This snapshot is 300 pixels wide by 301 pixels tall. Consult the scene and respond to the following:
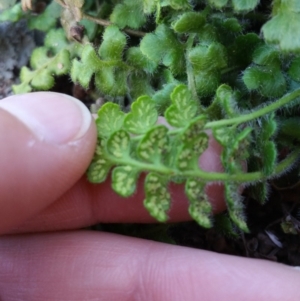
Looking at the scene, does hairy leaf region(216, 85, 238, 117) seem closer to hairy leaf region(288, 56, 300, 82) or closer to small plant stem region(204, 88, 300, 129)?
small plant stem region(204, 88, 300, 129)

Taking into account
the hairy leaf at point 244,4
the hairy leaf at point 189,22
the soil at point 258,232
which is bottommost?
the soil at point 258,232

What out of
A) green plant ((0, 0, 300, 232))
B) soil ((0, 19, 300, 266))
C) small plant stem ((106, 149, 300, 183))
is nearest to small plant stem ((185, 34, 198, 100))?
green plant ((0, 0, 300, 232))

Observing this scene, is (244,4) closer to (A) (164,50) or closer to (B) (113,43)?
(A) (164,50)

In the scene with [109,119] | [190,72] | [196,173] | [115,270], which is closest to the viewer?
[196,173]

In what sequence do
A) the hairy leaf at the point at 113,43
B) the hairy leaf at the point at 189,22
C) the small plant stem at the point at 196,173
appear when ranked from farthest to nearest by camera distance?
the hairy leaf at the point at 113,43 → the hairy leaf at the point at 189,22 → the small plant stem at the point at 196,173

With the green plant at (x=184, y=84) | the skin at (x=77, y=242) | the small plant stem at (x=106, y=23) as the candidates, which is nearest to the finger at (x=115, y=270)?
the skin at (x=77, y=242)

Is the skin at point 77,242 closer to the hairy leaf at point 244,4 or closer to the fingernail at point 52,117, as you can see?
the fingernail at point 52,117

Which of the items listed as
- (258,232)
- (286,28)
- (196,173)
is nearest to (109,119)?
(196,173)
